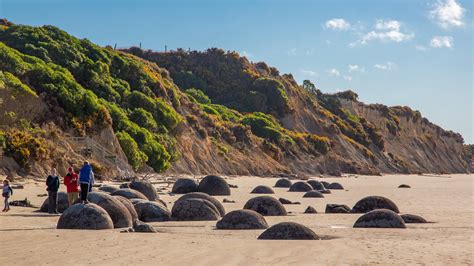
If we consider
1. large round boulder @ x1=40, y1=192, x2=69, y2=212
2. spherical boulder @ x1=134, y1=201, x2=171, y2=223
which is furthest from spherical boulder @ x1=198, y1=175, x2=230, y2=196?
spherical boulder @ x1=134, y1=201, x2=171, y2=223

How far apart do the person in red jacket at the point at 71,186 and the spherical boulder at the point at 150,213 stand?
208 centimetres

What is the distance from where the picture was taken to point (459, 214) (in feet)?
69.1

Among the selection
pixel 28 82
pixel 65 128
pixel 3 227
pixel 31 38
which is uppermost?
pixel 31 38

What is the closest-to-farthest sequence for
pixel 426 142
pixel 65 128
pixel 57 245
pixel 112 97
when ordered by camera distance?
1. pixel 57 245
2. pixel 65 128
3. pixel 112 97
4. pixel 426 142

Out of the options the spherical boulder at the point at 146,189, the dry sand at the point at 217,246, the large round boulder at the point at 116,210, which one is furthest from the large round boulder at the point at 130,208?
the spherical boulder at the point at 146,189

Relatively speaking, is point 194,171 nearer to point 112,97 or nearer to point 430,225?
point 112,97

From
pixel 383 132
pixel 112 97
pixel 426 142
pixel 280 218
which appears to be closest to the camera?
pixel 280 218

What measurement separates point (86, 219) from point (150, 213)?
10.8 ft

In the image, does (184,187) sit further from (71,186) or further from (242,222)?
(242,222)

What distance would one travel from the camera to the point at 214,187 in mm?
→ 28688

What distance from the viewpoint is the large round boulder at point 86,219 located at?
1344cm

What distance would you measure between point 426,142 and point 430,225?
4066 inches

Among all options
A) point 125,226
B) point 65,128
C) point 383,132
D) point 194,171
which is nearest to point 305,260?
point 125,226

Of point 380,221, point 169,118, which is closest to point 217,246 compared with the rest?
point 380,221
